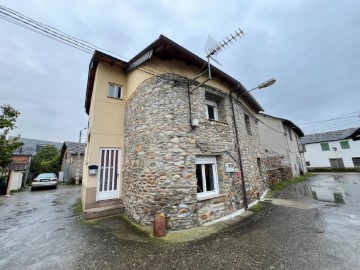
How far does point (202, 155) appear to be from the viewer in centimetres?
576

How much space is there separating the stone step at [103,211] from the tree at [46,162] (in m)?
25.1

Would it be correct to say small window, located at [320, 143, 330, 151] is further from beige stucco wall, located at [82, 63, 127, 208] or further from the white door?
the white door

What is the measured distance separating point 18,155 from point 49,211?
21.6 m

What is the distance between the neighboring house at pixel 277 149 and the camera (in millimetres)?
12423

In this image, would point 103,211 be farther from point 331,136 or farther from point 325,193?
point 331,136

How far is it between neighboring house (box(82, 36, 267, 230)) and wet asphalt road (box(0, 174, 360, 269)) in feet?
3.31

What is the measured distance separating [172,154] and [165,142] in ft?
1.47

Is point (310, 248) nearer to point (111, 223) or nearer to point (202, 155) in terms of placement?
point (202, 155)

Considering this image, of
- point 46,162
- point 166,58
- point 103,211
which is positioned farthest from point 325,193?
point 46,162

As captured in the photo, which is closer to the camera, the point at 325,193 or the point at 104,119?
the point at 104,119

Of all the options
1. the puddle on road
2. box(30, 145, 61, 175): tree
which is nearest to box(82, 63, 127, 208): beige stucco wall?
the puddle on road

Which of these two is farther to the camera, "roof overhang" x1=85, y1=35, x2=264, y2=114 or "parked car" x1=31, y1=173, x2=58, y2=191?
"parked car" x1=31, y1=173, x2=58, y2=191

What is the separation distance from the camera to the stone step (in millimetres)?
5828

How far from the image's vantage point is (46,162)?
2464 centimetres
